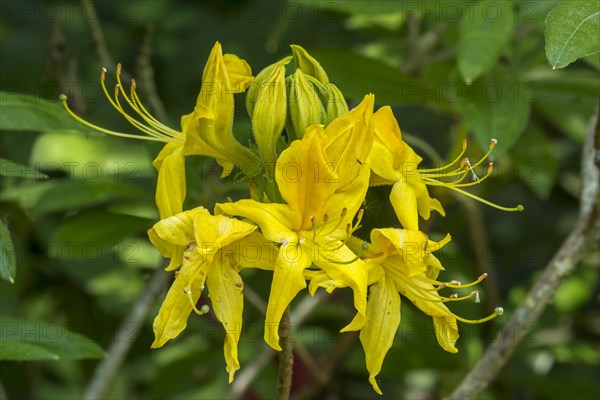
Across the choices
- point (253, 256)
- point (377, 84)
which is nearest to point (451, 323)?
point (253, 256)

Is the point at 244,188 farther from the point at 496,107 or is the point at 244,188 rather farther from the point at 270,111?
the point at 270,111

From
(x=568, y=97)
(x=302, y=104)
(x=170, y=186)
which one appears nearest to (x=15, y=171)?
(x=170, y=186)

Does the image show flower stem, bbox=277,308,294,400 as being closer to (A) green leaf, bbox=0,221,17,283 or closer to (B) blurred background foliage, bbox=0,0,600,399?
(A) green leaf, bbox=0,221,17,283

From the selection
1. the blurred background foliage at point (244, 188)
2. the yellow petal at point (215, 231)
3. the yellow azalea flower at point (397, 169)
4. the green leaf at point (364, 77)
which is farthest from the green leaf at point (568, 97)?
the yellow petal at point (215, 231)

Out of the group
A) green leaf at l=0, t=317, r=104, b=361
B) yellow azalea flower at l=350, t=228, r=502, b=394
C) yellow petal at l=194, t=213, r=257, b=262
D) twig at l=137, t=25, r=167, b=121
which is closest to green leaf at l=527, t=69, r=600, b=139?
yellow azalea flower at l=350, t=228, r=502, b=394

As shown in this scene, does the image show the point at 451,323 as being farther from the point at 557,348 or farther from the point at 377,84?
the point at 557,348

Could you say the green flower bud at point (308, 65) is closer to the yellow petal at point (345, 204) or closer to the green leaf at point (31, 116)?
the yellow petal at point (345, 204)

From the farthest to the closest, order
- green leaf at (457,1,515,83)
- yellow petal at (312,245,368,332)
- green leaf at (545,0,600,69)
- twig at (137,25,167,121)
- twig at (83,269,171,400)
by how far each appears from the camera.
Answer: twig at (137,25,167,121) < twig at (83,269,171,400) < green leaf at (457,1,515,83) < green leaf at (545,0,600,69) < yellow petal at (312,245,368,332)
